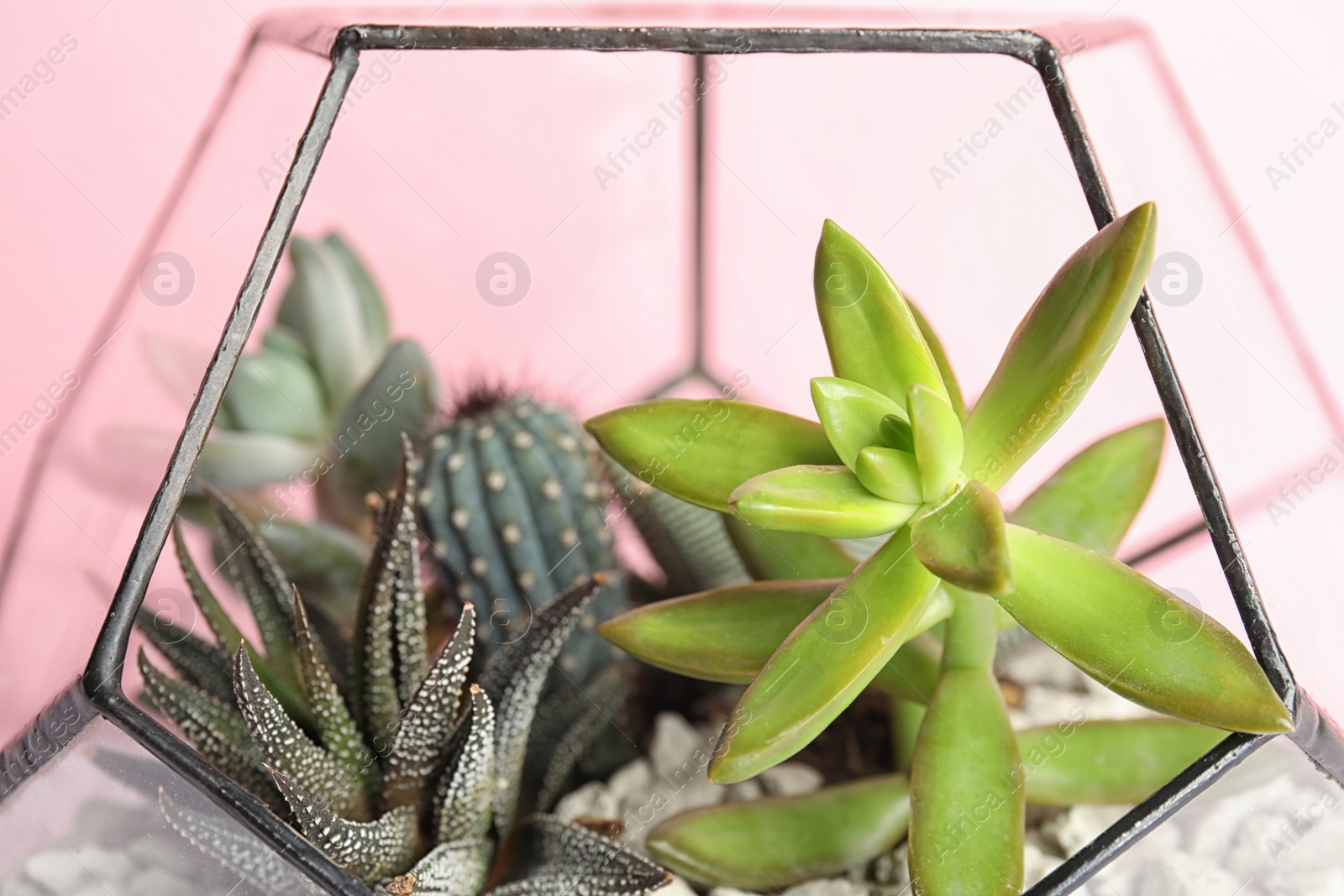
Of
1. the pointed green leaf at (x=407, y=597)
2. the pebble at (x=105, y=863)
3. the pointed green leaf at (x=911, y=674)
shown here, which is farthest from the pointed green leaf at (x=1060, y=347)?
the pebble at (x=105, y=863)

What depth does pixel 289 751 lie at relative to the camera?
36cm

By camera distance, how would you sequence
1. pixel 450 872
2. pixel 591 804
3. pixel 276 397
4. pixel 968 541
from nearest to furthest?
1. pixel 968 541
2. pixel 450 872
3. pixel 591 804
4. pixel 276 397

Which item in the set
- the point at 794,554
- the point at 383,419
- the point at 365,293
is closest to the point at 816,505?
the point at 794,554

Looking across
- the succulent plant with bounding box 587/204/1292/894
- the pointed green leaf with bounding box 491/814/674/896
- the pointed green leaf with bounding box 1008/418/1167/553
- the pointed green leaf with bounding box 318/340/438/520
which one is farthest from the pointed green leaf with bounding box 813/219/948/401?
the pointed green leaf with bounding box 318/340/438/520

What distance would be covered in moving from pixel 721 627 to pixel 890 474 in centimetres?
10

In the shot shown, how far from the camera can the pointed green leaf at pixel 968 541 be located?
0.29 m

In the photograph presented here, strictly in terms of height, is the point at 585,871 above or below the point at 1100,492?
below

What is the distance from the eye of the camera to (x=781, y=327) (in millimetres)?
Result: 793

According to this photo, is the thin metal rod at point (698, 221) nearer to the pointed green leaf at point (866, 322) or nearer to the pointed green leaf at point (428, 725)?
the pointed green leaf at point (866, 322)

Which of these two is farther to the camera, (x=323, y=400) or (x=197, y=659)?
(x=323, y=400)

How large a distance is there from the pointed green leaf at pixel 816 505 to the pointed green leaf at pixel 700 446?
3 centimetres

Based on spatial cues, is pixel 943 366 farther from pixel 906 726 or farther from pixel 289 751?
pixel 289 751

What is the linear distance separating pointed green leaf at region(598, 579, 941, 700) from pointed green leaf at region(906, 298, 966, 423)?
0.27ft

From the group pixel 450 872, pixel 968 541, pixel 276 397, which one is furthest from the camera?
pixel 276 397
